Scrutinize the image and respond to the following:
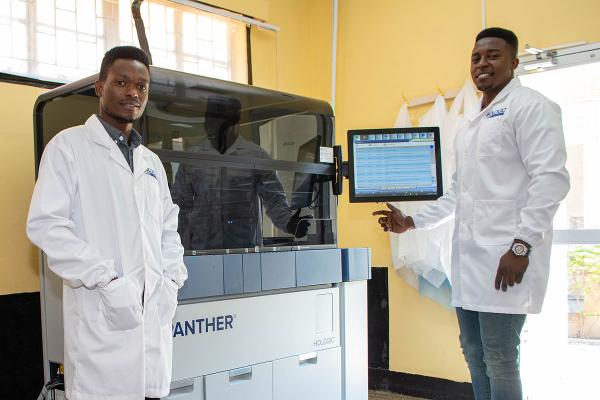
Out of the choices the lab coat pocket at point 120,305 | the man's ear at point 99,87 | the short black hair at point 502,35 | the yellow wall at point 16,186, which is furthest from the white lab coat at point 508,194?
the yellow wall at point 16,186

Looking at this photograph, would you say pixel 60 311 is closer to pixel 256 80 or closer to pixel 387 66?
pixel 256 80

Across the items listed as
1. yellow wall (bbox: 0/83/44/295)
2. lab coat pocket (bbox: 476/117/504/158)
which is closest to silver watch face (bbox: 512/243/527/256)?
lab coat pocket (bbox: 476/117/504/158)

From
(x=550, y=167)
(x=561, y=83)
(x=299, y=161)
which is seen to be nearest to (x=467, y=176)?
(x=550, y=167)

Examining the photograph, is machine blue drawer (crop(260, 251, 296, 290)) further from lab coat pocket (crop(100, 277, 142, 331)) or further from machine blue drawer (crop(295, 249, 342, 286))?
lab coat pocket (crop(100, 277, 142, 331))

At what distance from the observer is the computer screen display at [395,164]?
2.65 meters

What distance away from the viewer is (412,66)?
3.68 meters

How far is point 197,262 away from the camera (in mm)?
2178

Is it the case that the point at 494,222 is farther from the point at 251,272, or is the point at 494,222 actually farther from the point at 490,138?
the point at 251,272

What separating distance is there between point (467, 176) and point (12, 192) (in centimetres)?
181

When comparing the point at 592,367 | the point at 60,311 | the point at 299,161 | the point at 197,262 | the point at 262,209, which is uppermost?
the point at 299,161

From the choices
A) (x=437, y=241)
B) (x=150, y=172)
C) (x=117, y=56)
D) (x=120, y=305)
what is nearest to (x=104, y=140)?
(x=150, y=172)

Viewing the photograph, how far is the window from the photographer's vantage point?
265 cm

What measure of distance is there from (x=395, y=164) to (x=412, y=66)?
1.22 metres

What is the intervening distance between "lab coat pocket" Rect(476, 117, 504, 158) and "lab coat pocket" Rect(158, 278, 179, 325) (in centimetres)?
109
